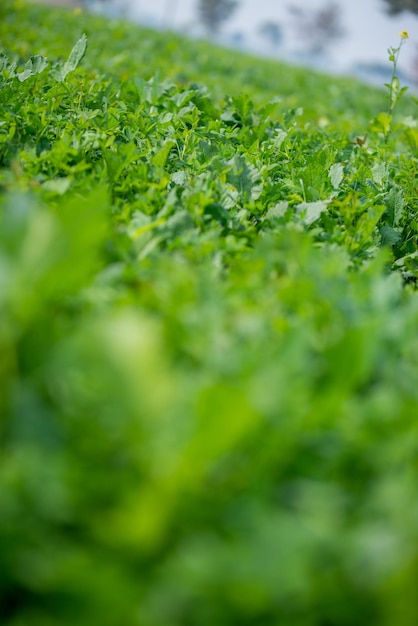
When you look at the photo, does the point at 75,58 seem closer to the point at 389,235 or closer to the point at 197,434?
the point at 389,235

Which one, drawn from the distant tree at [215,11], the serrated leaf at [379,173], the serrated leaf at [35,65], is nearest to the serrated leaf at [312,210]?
the serrated leaf at [379,173]

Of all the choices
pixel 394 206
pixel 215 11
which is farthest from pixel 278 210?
pixel 215 11

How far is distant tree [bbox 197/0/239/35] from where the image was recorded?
9125 centimetres

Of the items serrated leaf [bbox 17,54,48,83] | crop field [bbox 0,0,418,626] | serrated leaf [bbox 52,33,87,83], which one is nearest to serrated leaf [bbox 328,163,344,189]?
crop field [bbox 0,0,418,626]

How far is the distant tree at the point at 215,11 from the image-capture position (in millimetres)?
91250

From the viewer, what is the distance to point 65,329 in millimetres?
1356

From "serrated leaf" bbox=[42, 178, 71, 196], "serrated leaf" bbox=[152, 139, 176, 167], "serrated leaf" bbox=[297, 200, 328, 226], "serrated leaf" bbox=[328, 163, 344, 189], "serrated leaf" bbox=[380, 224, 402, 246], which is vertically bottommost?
"serrated leaf" bbox=[42, 178, 71, 196]

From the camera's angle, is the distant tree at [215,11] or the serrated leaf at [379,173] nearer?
the serrated leaf at [379,173]

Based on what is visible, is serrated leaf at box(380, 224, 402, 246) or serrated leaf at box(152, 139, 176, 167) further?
serrated leaf at box(380, 224, 402, 246)

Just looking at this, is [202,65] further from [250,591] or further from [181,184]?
[250,591]

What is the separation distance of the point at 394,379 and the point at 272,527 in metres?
0.65

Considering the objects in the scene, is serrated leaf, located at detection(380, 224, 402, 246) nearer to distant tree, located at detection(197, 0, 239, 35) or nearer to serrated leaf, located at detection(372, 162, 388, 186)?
serrated leaf, located at detection(372, 162, 388, 186)

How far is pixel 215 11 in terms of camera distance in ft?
300

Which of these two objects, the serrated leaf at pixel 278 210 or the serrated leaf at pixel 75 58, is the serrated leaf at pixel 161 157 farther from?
the serrated leaf at pixel 75 58
